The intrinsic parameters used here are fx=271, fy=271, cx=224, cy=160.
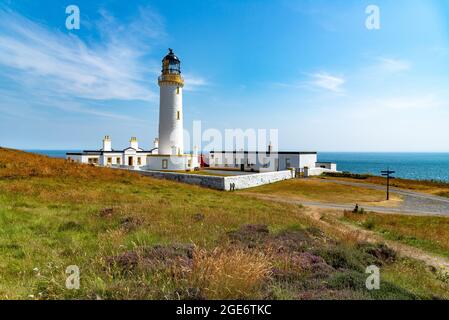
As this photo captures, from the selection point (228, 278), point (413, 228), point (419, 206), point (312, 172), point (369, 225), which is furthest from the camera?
point (312, 172)

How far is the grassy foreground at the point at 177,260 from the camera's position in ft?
14.8

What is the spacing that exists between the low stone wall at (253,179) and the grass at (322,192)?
3.40ft

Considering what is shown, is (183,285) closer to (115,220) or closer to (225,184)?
(115,220)

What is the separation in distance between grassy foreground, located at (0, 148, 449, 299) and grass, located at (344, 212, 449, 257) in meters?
4.90

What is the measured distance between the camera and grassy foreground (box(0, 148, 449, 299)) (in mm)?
4500

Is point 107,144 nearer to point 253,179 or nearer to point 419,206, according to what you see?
point 253,179

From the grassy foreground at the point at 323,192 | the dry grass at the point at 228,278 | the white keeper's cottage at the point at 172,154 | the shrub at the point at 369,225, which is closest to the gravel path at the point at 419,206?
the grassy foreground at the point at 323,192

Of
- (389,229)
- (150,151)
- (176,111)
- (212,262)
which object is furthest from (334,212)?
(150,151)

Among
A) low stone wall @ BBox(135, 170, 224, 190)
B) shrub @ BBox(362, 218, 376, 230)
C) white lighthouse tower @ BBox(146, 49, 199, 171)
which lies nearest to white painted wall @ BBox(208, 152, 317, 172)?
white lighthouse tower @ BBox(146, 49, 199, 171)

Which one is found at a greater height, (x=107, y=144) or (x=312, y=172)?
(x=107, y=144)

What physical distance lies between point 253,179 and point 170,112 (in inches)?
700

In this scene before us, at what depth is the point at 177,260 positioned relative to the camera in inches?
219

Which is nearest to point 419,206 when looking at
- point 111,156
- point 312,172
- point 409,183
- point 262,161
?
point 409,183

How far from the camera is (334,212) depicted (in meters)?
20.6
